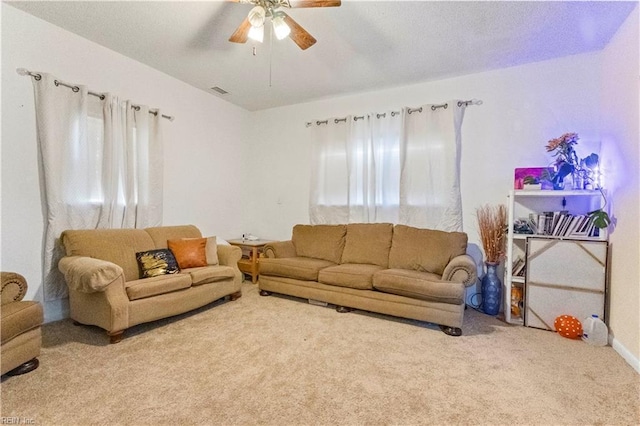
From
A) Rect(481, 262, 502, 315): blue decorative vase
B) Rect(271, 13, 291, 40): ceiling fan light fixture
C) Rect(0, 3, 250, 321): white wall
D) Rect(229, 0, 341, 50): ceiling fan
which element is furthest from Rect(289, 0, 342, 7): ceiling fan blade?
Rect(481, 262, 502, 315): blue decorative vase

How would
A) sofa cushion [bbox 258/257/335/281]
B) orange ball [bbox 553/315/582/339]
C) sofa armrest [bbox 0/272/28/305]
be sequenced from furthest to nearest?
sofa cushion [bbox 258/257/335/281] → orange ball [bbox 553/315/582/339] → sofa armrest [bbox 0/272/28/305]

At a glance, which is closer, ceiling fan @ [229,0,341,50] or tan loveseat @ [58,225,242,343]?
ceiling fan @ [229,0,341,50]

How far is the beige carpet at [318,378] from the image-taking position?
1.60 meters

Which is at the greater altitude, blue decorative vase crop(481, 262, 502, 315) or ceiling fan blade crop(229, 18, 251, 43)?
ceiling fan blade crop(229, 18, 251, 43)

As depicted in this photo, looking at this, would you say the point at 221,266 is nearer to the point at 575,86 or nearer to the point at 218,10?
the point at 218,10

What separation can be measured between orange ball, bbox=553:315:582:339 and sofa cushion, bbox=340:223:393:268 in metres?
1.62

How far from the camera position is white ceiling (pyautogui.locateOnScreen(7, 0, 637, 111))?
2455mm

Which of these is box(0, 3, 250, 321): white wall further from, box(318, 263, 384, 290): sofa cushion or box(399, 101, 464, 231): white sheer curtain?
box(399, 101, 464, 231): white sheer curtain

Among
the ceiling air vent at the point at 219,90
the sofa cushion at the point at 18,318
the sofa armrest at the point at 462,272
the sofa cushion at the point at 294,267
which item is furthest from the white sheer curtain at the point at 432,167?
the sofa cushion at the point at 18,318

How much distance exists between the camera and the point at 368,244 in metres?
3.68

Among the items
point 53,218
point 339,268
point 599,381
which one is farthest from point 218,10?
point 599,381

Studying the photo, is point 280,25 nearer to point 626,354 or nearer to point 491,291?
point 491,291

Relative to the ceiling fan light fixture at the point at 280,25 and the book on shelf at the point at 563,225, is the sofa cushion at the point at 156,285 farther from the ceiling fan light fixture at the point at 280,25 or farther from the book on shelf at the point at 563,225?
the book on shelf at the point at 563,225

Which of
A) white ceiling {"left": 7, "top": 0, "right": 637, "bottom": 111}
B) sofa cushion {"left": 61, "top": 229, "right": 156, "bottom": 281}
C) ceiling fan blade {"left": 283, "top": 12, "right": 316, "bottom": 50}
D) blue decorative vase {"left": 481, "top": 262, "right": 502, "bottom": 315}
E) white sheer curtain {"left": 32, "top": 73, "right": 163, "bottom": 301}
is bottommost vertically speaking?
blue decorative vase {"left": 481, "top": 262, "right": 502, "bottom": 315}
